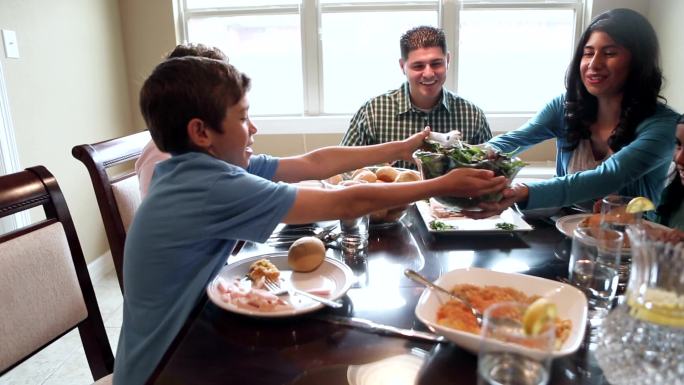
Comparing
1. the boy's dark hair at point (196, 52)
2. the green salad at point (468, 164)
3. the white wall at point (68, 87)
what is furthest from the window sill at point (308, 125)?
the green salad at point (468, 164)

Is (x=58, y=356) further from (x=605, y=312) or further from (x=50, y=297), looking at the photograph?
(x=605, y=312)

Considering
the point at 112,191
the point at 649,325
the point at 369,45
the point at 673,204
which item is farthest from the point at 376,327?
the point at 369,45

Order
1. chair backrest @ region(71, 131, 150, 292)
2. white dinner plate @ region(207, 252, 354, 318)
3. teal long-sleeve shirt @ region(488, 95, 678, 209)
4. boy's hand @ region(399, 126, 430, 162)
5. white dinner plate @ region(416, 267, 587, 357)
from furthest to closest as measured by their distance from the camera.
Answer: boy's hand @ region(399, 126, 430, 162), teal long-sleeve shirt @ region(488, 95, 678, 209), chair backrest @ region(71, 131, 150, 292), white dinner plate @ region(207, 252, 354, 318), white dinner plate @ region(416, 267, 587, 357)

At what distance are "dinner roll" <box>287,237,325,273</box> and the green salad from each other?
330 mm

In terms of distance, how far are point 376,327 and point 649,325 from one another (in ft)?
1.30

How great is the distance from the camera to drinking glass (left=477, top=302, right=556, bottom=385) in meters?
0.52

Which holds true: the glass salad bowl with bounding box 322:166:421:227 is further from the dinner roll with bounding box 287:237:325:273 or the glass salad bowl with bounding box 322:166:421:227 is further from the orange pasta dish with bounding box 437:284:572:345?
the orange pasta dish with bounding box 437:284:572:345

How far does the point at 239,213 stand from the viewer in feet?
3.09

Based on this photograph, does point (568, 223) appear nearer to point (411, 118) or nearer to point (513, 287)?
point (513, 287)

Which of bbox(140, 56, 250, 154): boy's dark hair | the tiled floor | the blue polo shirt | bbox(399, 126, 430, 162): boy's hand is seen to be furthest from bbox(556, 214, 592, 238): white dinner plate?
the tiled floor

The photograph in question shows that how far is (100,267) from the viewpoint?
2.90 m

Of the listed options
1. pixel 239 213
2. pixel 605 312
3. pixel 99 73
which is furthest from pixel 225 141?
pixel 99 73

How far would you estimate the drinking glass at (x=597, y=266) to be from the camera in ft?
2.82

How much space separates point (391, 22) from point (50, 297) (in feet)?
9.41
